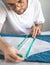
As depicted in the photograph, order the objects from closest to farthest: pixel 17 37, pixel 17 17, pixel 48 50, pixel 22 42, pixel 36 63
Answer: pixel 36 63 < pixel 48 50 < pixel 22 42 < pixel 17 37 < pixel 17 17

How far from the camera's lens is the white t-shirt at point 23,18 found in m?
1.31

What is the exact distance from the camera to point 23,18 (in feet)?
4.50

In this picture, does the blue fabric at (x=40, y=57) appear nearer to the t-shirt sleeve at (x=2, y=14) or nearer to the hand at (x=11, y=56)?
the hand at (x=11, y=56)

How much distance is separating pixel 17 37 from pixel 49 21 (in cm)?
77

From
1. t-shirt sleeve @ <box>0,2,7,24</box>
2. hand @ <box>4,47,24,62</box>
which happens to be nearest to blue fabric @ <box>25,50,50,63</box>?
hand @ <box>4,47,24,62</box>

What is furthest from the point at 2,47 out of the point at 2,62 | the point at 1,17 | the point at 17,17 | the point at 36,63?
the point at 17,17

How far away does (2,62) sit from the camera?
85cm

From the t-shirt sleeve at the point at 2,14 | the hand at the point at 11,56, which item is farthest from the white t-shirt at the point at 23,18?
the hand at the point at 11,56

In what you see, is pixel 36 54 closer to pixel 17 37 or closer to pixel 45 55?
pixel 45 55

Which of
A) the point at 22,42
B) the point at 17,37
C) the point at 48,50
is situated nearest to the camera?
the point at 48,50

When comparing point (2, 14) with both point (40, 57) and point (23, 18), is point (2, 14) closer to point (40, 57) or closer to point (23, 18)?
point (23, 18)

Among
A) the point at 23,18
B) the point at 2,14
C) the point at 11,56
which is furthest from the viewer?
the point at 23,18

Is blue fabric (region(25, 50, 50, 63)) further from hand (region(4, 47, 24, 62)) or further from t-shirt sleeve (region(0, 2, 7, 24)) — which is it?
t-shirt sleeve (region(0, 2, 7, 24))

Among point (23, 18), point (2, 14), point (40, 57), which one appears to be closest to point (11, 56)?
point (40, 57)
